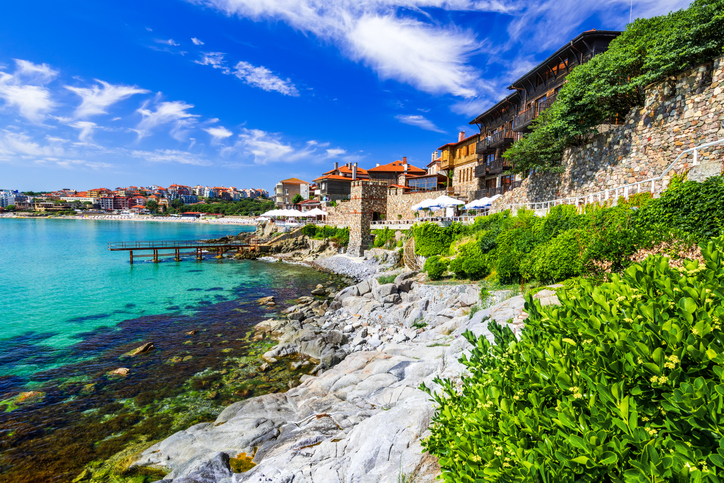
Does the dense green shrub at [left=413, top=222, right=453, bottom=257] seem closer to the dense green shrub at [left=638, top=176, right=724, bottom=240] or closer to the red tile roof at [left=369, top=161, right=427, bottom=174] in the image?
the dense green shrub at [left=638, top=176, right=724, bottom=240]

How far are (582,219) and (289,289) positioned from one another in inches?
885

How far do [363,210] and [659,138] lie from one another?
2830 centimetres

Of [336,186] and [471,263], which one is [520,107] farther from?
[336,186]

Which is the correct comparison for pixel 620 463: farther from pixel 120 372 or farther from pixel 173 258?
pixel 173 258

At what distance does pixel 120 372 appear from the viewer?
1320cm

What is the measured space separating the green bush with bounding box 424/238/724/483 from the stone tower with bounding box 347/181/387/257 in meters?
36.2

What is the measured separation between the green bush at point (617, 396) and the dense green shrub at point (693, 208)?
6.84m

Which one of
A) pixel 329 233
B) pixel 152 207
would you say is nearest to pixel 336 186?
pixel 329 233

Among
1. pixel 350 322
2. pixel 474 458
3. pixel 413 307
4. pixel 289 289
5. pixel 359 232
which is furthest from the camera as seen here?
pixel 359 232

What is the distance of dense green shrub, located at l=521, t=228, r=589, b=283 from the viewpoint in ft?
34.6

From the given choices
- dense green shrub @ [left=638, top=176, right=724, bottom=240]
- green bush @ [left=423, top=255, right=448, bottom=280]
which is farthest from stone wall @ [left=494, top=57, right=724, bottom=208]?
green bush @ [left=423, top=255, right=448, bottom=280]

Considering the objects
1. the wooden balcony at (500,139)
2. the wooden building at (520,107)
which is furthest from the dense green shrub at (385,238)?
the wooden balcony at (500,139)

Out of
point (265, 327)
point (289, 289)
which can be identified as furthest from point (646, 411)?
point (289, 289)

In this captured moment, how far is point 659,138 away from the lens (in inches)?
539
